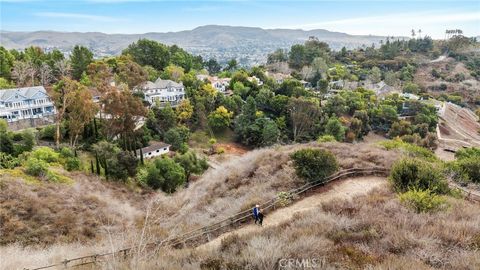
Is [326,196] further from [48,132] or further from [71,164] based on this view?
[48,132]

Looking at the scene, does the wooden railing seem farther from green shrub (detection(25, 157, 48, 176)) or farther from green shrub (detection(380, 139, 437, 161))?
green shrub (detection(25, 157, 48, 176))

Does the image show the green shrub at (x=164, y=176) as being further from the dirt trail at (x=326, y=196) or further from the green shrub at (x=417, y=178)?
the green shrub at (x=417, y=178)

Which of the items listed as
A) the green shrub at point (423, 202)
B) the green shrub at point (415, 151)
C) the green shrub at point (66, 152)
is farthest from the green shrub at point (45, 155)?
the green shrub at point (423, 202)

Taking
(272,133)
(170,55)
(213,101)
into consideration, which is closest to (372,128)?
(272,133)

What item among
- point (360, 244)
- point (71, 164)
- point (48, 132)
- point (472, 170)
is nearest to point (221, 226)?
point (360, 244)

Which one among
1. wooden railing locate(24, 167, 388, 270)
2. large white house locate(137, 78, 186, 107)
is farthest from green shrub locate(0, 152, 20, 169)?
large white house locate(137, 78, 186, 107)
